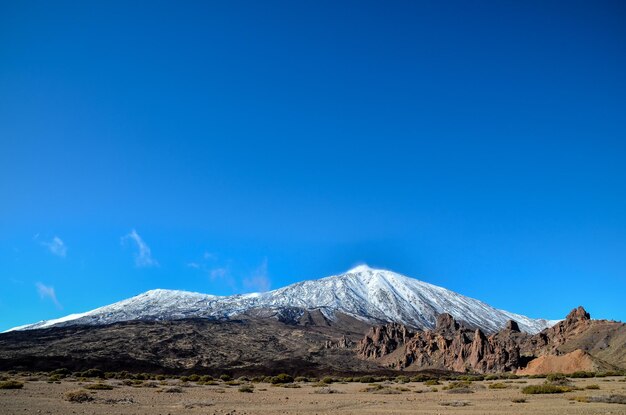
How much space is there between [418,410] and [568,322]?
4662 inches

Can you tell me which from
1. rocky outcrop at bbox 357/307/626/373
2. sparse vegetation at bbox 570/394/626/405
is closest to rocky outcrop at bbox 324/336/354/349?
rocky outcrop at bbox 357/307/626/373

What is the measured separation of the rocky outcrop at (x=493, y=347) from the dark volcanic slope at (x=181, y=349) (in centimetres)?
1091

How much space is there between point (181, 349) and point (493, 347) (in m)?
98.5

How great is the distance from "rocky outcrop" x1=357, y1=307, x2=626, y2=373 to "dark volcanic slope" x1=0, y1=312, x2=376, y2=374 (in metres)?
10.9

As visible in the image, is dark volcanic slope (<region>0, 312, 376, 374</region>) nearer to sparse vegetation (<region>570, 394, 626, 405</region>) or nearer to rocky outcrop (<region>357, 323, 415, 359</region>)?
rocky outcrop (<region>357, 323, 415, 359</region>)

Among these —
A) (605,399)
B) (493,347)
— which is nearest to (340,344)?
(493,347)

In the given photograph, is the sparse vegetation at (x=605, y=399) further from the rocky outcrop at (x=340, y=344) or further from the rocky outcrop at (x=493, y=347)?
the rocky outcrop at (x=340, y=344)

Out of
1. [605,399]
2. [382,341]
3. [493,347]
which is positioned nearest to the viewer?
[605,399]

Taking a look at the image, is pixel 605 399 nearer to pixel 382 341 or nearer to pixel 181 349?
pixel 382 341

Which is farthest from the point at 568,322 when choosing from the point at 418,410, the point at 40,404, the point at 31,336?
the point at 31,336

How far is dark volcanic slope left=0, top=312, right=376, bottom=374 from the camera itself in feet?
338

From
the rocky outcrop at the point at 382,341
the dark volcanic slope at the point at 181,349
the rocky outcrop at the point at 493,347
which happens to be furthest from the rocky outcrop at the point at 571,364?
the rocky outcrop at the point at 382,341

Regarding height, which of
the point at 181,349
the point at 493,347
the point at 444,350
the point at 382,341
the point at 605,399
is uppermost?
the point at 605,399

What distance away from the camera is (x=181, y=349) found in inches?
5531
